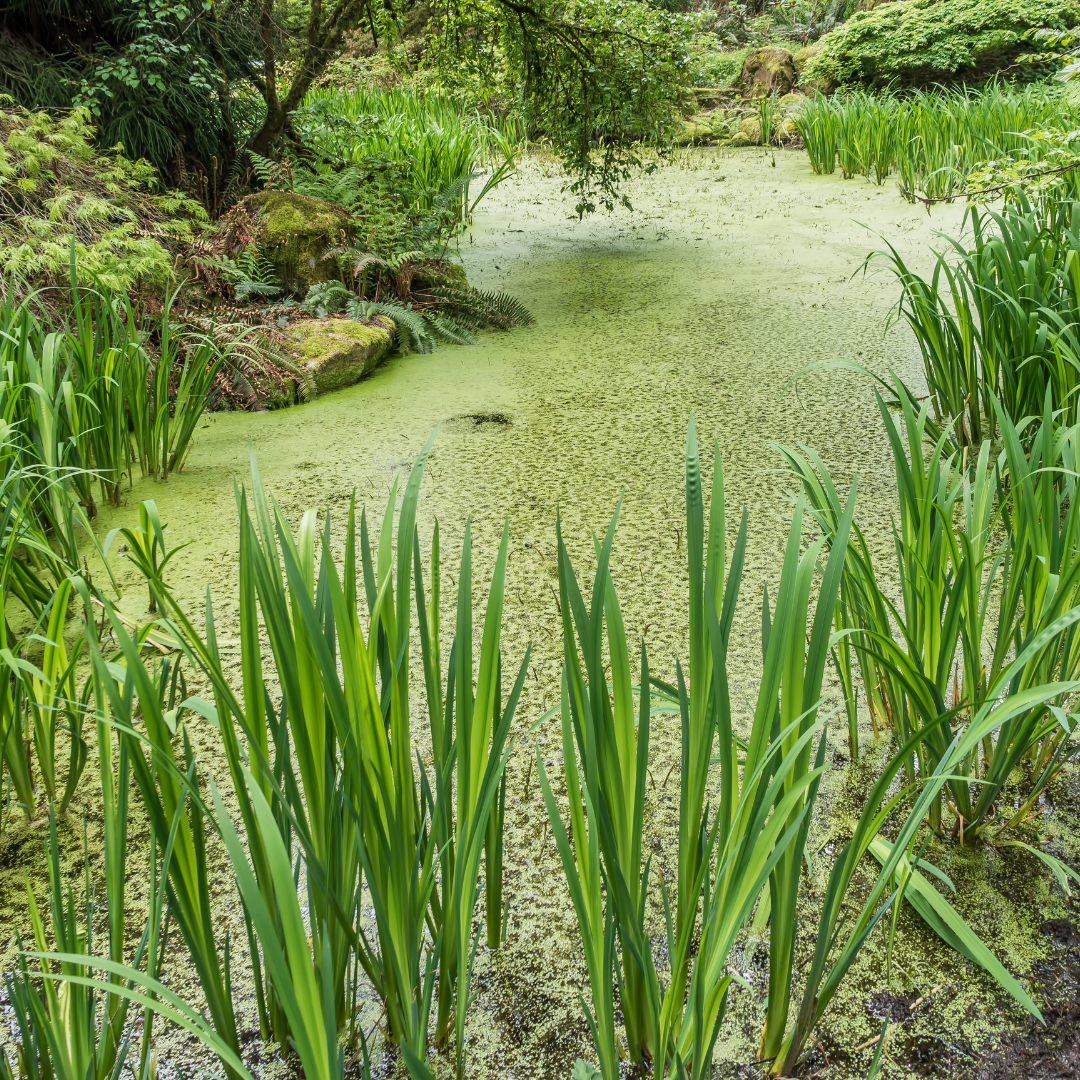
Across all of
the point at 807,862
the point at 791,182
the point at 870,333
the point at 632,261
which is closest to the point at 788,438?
the point at 870,333

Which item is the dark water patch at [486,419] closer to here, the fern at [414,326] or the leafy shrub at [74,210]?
the fern at [414,326]

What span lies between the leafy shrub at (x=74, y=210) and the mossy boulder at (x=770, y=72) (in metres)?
6.60

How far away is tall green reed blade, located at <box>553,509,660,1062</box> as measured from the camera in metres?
0.59

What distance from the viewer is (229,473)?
1885 millimetres

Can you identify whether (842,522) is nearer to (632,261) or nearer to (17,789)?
(17,789)

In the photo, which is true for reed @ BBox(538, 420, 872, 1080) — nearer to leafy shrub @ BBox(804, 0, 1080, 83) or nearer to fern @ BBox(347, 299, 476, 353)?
fern @ BBox(347, 299, 476, 353)

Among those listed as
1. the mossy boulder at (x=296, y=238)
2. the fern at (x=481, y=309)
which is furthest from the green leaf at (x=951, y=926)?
the mossy boulder at (x=296, y=238)

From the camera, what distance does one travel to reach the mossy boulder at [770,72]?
7.79 m

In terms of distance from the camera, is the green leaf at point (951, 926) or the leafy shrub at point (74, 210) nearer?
the green leaf at point (951, 926)

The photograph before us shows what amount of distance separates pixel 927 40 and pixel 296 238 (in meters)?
6.23

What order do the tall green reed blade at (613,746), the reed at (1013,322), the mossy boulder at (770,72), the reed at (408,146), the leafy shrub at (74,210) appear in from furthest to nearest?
the mossy boulder at (770,72) < the reed at (408,146) < the leafy shrub at (74,210) < the reed at (1013,322) < the tall green reed blade at (613,746)

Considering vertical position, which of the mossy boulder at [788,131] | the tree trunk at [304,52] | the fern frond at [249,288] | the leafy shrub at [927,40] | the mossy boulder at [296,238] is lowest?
the fern frond at [249,288]

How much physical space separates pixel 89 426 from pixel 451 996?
125 cm

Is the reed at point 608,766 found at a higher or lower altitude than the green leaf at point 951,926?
higher
